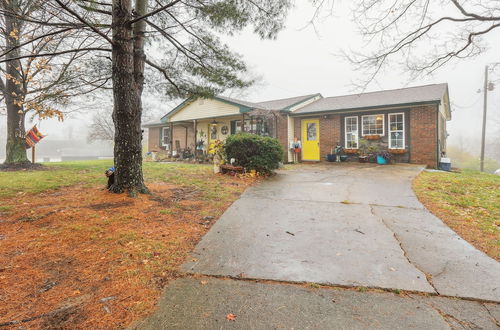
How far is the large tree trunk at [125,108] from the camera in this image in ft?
13.1

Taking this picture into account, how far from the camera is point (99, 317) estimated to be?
144cm

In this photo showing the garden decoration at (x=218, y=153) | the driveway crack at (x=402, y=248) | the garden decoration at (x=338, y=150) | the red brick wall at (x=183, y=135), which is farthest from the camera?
the red brick wall at (x=183, y=135)

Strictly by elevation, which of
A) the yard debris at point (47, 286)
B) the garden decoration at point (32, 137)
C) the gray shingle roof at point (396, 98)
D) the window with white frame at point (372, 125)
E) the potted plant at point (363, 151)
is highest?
the gray shingle roof at point (396, 98)

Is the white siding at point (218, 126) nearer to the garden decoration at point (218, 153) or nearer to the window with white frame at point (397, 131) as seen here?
the garden decoration at point (218, 153)

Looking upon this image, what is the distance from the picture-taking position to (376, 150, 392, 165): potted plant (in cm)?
1027

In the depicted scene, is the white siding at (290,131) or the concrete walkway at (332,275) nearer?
the concrete walkway at (332,275)

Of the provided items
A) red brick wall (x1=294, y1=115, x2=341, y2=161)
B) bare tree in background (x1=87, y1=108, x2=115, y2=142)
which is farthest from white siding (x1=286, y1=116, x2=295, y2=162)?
bare tree in background (x1=87, y1=108, x2=115, y2=142)

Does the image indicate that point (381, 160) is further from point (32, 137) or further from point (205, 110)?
point (32, 137)

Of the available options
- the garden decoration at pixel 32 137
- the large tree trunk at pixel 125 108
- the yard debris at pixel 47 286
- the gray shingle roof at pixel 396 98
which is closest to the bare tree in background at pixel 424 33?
the gray shingle roof at pixel 396 98

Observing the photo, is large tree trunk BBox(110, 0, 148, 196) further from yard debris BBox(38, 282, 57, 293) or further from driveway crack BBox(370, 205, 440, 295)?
driveway crack BBox(370, 205, 440, 295)

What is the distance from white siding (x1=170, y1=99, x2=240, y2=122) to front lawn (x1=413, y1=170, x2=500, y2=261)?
9616 mm

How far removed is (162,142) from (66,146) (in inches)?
2318

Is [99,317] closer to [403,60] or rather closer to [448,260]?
[448,260]

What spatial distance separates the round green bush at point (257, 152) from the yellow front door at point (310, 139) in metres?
6.04
